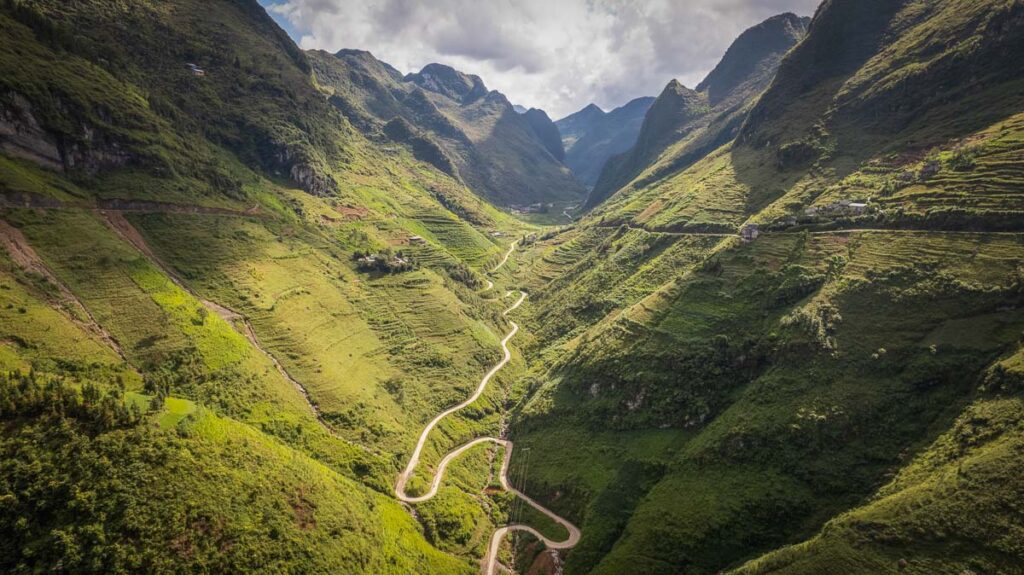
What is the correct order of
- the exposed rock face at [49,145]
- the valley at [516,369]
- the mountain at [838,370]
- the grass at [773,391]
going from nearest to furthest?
the valley at [516,369]
the mountain at [838,370]
the grass at [773,391]
the exposed rock face at [49,145]

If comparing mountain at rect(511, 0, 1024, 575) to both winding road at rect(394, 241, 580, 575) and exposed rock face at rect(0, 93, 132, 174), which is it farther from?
exposed rock face at rect(0, 93, 132, 174)

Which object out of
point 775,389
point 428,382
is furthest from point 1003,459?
point 428,382

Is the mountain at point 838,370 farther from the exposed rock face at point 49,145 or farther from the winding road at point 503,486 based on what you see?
the exposed rock face at point 49,145

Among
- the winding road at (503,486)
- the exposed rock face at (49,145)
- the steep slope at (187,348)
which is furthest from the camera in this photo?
the exposed rock face at (49,145)

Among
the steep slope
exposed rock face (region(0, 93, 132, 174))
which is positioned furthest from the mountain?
exposed rock face (region(0, 93, 132, 174))

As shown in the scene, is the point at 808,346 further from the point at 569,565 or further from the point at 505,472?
the point at 505,472

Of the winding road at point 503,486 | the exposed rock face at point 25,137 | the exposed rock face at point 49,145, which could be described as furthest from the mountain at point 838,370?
the exposed rock face at point 25,137
